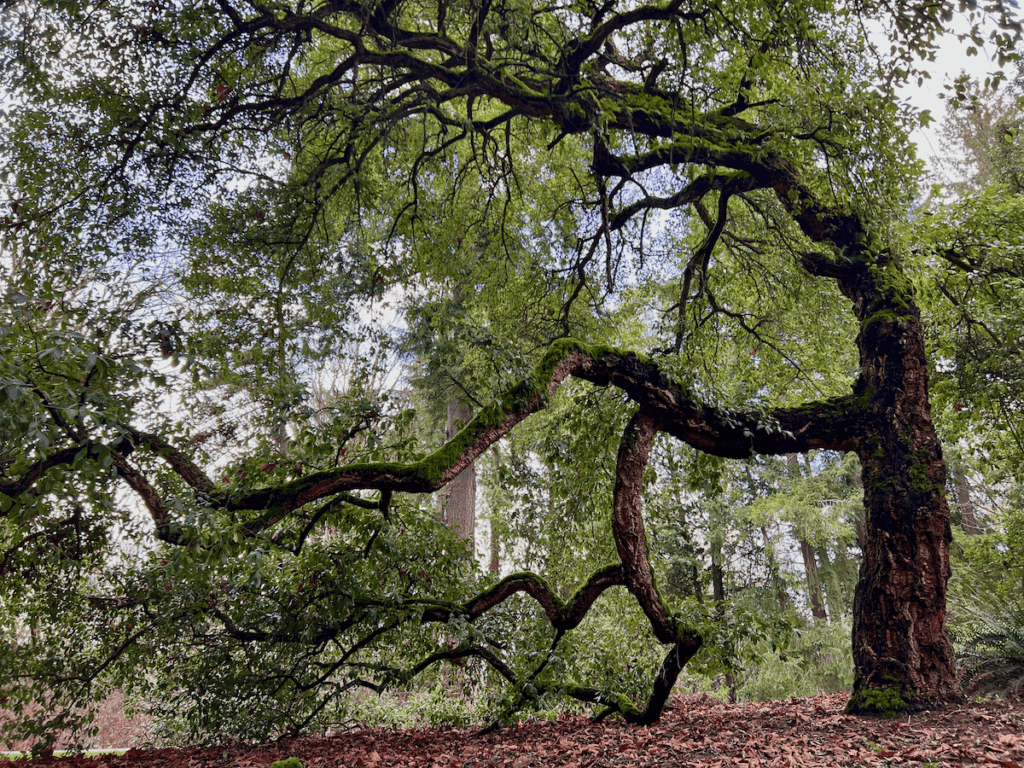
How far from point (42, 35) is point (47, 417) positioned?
13.2 feet

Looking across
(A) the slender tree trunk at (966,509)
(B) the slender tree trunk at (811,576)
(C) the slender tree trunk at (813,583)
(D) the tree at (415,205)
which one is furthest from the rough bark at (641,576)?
(A) the slender tree trunk at (966,509)

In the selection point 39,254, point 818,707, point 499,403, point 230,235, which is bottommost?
point 818,707

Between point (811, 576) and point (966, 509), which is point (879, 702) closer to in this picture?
point (811, 576)

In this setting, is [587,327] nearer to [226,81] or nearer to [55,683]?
[226,81]

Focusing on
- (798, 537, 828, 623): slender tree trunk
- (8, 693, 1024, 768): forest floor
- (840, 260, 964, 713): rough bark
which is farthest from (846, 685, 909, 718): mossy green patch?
(798, 537, 828, 623): slender tree trunk

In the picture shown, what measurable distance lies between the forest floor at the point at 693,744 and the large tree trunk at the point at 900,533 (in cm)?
30

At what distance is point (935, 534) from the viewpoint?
179 inches

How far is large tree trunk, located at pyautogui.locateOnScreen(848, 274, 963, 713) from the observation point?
4258 mm

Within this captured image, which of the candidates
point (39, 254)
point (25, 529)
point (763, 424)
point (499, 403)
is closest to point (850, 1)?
point (763, 424)

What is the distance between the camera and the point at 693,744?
3.80 m

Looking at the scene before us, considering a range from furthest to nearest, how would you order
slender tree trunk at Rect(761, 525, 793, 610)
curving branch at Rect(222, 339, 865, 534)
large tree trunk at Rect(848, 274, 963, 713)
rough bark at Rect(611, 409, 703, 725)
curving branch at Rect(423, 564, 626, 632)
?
slender tree trunk at Rect(761, 525, 793, 610) → curving branch at Rect(423, 564, 626, 632) → rough bark at Rect(611, 409, 703, 725) → large tree trunk at Rect(848, 274, 963, 713) → curving branch at Rect(222, 339, 865, 534)

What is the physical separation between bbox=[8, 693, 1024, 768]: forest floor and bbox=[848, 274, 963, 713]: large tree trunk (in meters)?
0.30

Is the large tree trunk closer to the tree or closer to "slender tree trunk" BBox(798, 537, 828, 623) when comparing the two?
the tree

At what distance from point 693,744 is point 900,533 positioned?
234 cm
